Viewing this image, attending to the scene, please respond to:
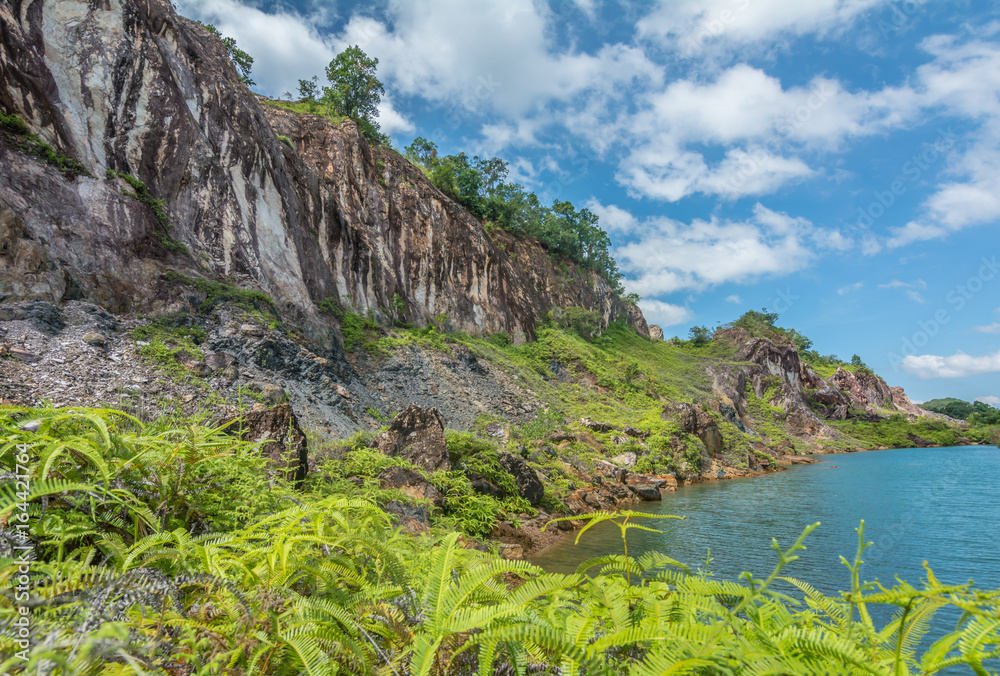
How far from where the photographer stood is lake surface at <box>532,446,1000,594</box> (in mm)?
8516

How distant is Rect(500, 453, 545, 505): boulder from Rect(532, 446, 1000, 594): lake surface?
1.62 m

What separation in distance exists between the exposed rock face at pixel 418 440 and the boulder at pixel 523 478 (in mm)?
2006

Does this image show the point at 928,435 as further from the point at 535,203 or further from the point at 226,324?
the point at 226,324

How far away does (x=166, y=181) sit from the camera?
1244 cm

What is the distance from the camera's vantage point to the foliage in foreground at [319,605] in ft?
3.48

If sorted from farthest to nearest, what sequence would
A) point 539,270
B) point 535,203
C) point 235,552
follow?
point 535,203 < point 539,270 < point 235,552

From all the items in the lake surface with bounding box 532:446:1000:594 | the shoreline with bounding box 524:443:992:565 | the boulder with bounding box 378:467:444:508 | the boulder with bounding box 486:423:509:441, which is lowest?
the shoreline with bounding box 524:443:992:565

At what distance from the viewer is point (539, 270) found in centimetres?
3966

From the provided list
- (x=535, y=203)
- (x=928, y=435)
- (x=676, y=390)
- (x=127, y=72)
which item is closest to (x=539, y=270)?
(x=535, y=203)

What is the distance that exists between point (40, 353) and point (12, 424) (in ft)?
27.3

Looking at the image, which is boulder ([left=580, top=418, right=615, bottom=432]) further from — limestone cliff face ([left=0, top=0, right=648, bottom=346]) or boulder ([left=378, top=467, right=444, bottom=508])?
boulder ([left=378, top=467, right=444, bottom=508])

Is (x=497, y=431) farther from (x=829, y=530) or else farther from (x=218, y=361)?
(x=829, y=530)

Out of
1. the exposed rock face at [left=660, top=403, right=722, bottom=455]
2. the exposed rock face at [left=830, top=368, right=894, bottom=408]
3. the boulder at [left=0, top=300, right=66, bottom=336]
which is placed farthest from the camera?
the exposed rock face at [left=830, top=368, right=894, bottom=408]

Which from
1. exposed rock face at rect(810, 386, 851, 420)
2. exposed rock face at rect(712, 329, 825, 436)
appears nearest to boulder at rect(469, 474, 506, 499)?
exposed rock face at rect(712, 329, 825, 436)
